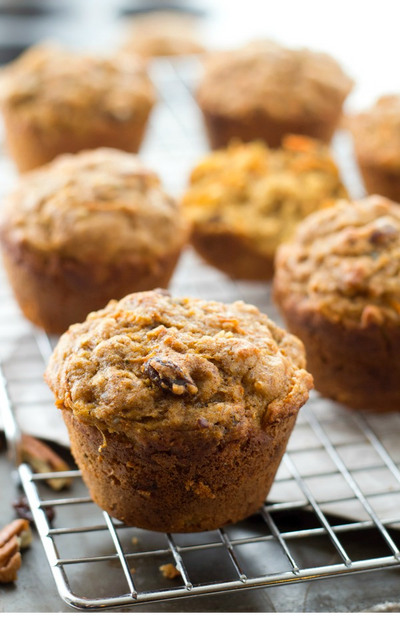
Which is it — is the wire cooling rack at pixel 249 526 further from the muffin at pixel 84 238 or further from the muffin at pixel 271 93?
the muffin at pixel 271 93

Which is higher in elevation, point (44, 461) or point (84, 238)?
point (84, 238)

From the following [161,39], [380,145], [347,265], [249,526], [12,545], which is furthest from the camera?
[161,39]

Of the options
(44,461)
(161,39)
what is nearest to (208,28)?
(161,39)

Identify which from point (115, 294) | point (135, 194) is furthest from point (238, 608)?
point (135, 194)

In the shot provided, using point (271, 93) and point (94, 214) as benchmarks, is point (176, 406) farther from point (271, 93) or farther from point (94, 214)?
point (271, 93)

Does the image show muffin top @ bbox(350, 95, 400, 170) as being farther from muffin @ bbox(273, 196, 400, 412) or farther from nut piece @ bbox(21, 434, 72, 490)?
nut piece @ bbox(21, 434, 72, 490)

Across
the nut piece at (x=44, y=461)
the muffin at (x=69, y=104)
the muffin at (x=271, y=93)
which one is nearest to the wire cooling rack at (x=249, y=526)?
the nut piece at (x=44, y=461)

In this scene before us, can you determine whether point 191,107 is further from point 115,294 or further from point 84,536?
point 84,536
